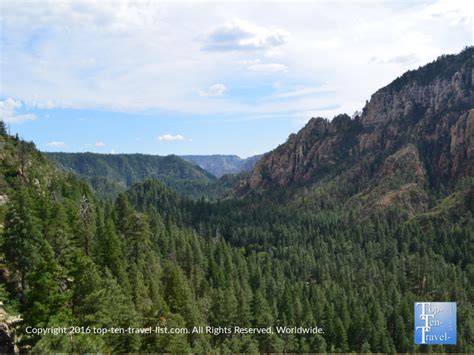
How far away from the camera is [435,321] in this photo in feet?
242

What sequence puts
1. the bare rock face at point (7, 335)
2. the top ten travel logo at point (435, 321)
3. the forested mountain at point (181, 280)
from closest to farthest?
the bare rock face at point (7, 335) < the forested mountain at point (181, 280) < the top ten travel logo at point (435, 321)

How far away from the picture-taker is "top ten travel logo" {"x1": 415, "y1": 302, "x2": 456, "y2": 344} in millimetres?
72812

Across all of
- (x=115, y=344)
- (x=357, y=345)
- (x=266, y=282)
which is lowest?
(x=357, y=345)

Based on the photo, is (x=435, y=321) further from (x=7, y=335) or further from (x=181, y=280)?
(x=7, y=335)

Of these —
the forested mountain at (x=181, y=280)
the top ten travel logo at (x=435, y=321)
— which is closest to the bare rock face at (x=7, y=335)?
the forested mountain at (x=181, y=280)

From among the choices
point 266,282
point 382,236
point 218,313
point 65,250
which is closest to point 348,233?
point 382,236

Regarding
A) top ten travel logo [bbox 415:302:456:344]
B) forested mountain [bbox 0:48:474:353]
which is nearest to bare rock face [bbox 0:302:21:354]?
forested mountain [bbox 0:48:474:353]

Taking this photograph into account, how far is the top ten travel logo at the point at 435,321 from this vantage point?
72.8 m

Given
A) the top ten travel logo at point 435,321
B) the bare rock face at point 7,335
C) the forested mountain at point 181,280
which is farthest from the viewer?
the top ten travel logo at point 435,321

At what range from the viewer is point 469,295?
116375mm

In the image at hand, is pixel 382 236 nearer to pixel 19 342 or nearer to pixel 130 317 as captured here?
pixel 130 317

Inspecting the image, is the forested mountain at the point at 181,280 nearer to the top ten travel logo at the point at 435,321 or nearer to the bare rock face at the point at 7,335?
the bare rock face at the point at 7,335

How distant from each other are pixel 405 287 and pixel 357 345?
1795 inches

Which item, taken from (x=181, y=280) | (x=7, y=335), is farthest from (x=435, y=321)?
(x=7, y=335)
